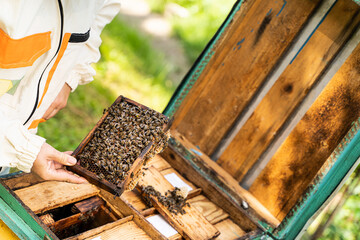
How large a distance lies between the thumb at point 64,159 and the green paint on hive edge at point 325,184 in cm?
146

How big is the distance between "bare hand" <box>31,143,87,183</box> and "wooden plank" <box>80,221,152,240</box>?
0.29m

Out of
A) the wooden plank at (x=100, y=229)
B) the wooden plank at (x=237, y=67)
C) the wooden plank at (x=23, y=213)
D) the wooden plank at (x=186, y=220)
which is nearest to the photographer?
the wooden plank at (x=23, y=213)

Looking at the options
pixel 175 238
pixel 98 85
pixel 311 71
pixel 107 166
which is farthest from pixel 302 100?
pixel 98 85

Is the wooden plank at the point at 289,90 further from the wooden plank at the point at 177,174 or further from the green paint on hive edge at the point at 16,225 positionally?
the green paint on hive edge at the point at 16,225

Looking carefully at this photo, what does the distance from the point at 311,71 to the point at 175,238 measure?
5.33 ft

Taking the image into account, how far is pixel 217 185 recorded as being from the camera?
2.74 m

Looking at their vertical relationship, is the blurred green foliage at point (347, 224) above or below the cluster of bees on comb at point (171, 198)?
above

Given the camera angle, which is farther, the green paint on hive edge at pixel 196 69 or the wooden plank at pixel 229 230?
the green paint on hive edge at pixel 196 69

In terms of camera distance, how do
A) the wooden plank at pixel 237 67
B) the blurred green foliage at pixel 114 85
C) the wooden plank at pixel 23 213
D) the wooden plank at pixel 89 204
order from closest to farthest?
the wooden plank at pixel 23 213 → the wooden plank at pixel 89 204 → the wooden plank at pixel 237 67 → the blurred green foliage at pixel 114 85

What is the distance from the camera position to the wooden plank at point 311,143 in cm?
260

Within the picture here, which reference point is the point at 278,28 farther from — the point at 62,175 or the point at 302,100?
the point at 62,175

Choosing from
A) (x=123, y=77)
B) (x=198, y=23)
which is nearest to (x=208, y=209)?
(x=123, y=77)

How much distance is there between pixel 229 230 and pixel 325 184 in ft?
2.30

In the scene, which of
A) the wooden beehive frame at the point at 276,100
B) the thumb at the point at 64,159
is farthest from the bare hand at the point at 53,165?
the wooden beehive frame at the point at 276,100
